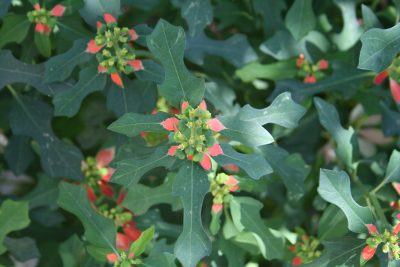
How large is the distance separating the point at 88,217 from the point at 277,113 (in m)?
0.56

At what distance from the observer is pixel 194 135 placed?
4.84 ft

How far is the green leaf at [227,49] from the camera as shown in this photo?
1934 mm

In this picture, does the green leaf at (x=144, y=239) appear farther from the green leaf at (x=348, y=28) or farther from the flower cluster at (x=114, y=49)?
the green leaf at (x=348, y=28)

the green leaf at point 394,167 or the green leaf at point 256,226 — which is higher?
the green leaf at point 394,167

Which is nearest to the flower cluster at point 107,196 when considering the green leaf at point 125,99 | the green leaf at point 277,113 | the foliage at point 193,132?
the foliage at point 193,132

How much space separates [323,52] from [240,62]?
28 cm

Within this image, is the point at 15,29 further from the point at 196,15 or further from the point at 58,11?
the point at 196,15

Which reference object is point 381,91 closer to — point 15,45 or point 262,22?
point 262,22

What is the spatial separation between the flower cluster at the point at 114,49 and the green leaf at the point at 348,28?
2.34ft

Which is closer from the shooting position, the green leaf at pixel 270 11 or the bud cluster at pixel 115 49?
the bud cluster at pixel 115 49

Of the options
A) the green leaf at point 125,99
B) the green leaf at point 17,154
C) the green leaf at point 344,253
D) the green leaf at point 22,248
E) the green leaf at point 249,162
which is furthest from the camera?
the green leaf at point 17,154

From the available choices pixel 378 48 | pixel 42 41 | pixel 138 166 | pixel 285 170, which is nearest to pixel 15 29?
pixel 42 41

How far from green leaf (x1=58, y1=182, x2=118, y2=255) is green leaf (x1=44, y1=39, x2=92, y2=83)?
0.91ft

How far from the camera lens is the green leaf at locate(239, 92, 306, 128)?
4.95ft
